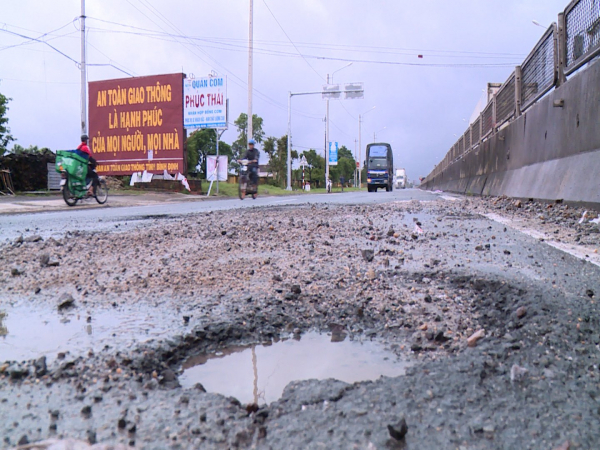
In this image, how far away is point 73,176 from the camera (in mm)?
13062

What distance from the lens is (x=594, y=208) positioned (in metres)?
5.12

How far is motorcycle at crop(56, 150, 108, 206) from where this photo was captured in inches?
500

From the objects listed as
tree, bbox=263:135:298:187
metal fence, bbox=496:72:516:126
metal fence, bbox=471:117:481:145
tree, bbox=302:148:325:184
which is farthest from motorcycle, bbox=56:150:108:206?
tree, bbox=302:148:325:184

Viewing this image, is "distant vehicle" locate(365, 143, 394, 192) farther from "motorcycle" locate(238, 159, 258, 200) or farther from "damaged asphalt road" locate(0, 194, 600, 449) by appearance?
"damaged asphalt road" locate(0, 194, 600, 449)

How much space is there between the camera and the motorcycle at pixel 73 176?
41.7 ft

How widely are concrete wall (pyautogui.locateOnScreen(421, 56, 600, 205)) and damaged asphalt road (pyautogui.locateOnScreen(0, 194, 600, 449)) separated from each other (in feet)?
6.69

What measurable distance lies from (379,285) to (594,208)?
3482mm

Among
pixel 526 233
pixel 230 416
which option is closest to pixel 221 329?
pixel 230 416

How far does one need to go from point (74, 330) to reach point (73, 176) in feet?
39.6

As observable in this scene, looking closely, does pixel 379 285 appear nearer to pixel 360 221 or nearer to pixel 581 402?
A: pixel 581 402

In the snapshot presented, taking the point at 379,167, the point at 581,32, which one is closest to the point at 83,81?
the point at 581,32

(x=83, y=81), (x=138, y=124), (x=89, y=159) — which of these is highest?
(x=83, y=81)

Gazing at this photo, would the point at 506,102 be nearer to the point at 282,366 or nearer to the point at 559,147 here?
the point at 559,147

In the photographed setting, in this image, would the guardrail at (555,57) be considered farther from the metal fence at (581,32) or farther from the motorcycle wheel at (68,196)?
the motorcycle wheel at (68,196)
